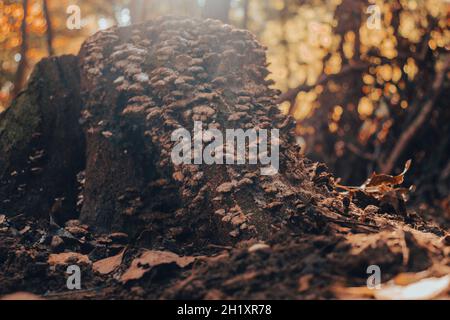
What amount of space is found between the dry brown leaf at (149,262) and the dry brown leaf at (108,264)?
0.24 m

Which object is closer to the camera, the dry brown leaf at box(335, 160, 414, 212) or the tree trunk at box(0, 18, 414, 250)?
the tree trunk at box(0, 18, 414, 250)

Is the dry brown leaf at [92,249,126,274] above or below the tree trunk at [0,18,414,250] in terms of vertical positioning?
below

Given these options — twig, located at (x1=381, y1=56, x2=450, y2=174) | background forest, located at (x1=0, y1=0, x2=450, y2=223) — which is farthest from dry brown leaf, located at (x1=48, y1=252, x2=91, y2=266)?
twig, located at (x1=381, y1=56, x2=450, y2=174)

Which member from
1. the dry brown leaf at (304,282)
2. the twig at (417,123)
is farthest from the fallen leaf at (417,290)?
the twig at (417,123)

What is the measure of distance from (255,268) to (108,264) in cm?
115

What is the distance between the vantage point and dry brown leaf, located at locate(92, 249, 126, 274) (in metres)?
3.49

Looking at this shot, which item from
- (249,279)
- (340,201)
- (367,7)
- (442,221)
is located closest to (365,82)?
(367,7)

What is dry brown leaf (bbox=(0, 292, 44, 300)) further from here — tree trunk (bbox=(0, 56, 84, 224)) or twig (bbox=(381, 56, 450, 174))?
twig (bbox=(381, 56, 450, 174))

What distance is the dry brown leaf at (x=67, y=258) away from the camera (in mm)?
3596

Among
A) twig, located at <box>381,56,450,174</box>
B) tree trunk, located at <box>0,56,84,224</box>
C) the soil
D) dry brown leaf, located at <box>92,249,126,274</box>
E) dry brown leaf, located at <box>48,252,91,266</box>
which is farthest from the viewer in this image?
twig, located at <box>381,56,450,174</box>

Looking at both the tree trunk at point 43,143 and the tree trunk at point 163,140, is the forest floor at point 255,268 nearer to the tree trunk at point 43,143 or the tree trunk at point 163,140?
the tree trunk at point 163,140

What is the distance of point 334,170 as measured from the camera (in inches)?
340

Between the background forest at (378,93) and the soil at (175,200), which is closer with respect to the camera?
the soil at (175,200)

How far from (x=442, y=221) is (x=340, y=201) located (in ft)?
9.98
